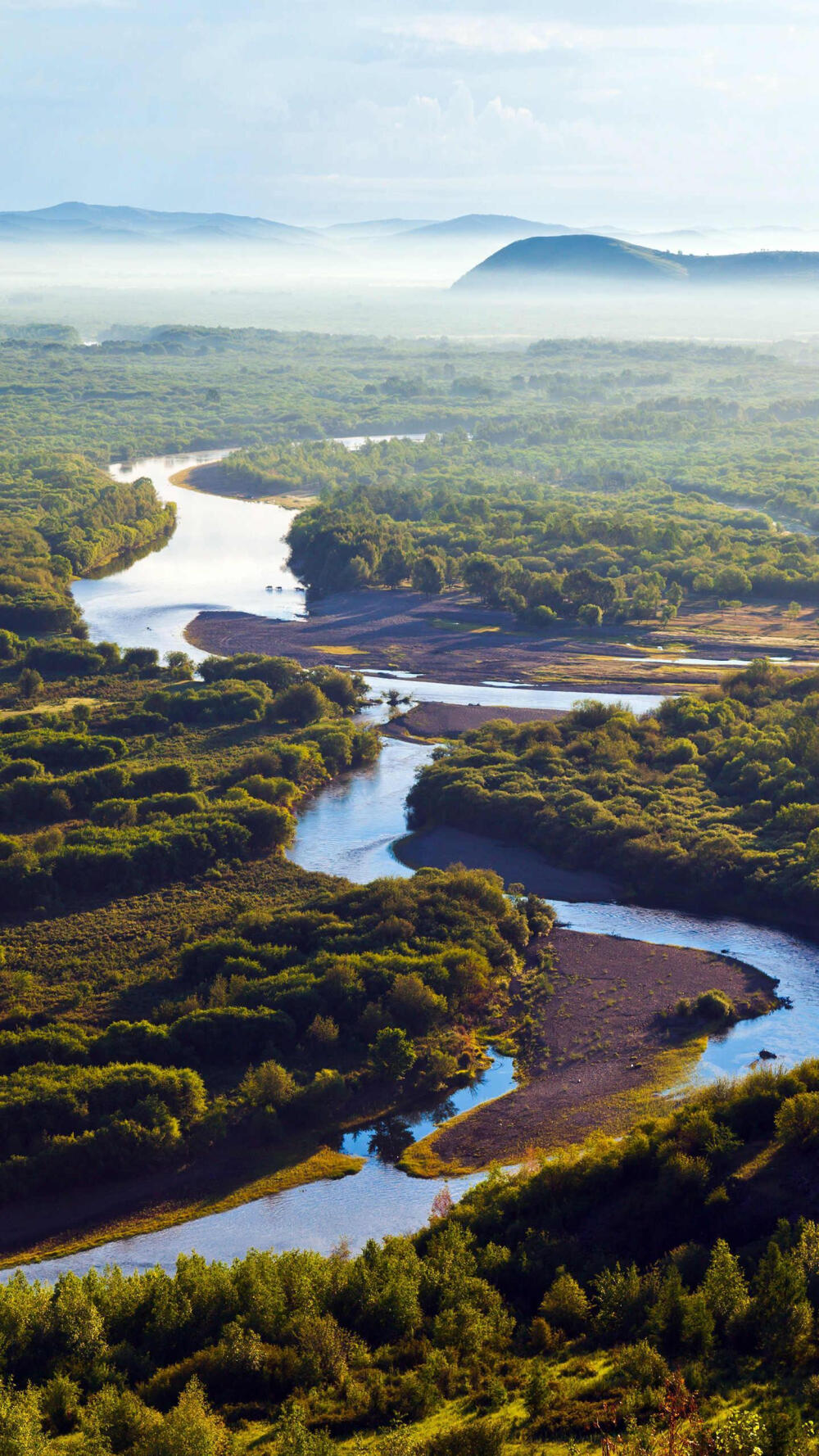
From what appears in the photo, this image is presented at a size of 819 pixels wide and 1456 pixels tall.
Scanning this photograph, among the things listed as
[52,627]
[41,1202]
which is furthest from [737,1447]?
[52,627]

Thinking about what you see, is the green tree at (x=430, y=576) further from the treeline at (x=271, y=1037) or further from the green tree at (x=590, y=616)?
the treeline at (x=271, y=1037)

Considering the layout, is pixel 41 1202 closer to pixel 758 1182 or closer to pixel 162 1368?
pixel 162 1368

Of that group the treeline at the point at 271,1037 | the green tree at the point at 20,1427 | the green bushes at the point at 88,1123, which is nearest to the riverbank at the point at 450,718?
the treeline at the point at 271,1037

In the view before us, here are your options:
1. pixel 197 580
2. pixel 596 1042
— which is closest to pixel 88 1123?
pixel 596 1042

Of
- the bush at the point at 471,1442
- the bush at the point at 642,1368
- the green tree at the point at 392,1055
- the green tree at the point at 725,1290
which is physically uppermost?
the green tree at the point at 725,1290

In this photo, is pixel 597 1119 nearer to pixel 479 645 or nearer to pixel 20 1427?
pixel 20 1427
